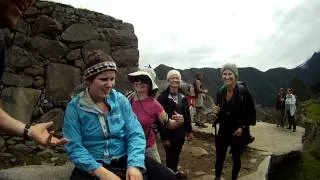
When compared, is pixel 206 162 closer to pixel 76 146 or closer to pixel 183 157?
pixel 183 157

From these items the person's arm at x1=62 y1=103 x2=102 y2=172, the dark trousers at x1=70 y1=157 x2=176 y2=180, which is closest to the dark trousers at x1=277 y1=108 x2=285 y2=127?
the dark trousers at x1=70 y1=157 x2=176 y2=180

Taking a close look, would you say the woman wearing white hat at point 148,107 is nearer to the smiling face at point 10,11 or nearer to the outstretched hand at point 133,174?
→ the outstretched hand at point 133,174

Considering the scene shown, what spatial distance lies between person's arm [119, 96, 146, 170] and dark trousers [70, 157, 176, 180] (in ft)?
0.36

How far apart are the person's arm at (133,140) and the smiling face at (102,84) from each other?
0.22 m

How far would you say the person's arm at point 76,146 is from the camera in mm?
3244

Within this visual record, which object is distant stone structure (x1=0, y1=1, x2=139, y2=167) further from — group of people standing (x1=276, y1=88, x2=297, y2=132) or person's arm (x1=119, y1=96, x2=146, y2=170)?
group of people standing (x1=276, y1=88, x2=297, y2=132)

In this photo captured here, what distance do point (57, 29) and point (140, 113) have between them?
3325 mm

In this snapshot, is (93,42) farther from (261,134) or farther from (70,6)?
(261,134)

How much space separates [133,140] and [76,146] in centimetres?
49

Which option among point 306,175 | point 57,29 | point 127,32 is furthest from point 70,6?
point 306,175

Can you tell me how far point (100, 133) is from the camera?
3387 millimetres

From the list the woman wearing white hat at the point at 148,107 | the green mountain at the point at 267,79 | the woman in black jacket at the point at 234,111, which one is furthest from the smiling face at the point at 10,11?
the green mountain at the point at 267,79

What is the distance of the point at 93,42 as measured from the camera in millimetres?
7766

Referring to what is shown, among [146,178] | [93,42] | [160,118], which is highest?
[93,42]
